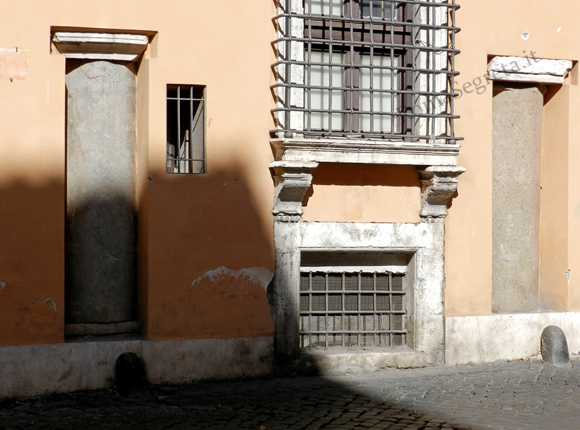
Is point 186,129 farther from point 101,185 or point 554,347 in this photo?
point 554,347

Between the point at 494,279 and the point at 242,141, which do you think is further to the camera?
the point at 494,279

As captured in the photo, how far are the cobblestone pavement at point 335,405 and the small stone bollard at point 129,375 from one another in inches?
3.9

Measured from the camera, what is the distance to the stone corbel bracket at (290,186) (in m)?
7.55

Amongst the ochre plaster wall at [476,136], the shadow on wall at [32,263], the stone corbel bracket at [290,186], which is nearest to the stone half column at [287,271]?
the stone corbel bracket at [290,186]

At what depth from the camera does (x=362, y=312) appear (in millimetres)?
8297

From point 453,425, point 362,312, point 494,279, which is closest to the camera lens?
point 453,425

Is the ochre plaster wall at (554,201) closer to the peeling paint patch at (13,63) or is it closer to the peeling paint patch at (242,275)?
the peeling paint patch at (242,275)

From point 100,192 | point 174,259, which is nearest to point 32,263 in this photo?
point 100,192

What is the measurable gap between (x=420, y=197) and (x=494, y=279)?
1.44 meters

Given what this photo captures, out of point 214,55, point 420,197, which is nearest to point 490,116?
point 420,197

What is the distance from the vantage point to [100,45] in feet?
24.3

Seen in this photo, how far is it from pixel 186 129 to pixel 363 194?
1.98 m

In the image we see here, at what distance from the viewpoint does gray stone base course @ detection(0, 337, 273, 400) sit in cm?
697

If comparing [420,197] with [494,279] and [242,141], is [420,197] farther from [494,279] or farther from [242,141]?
[242,141]
